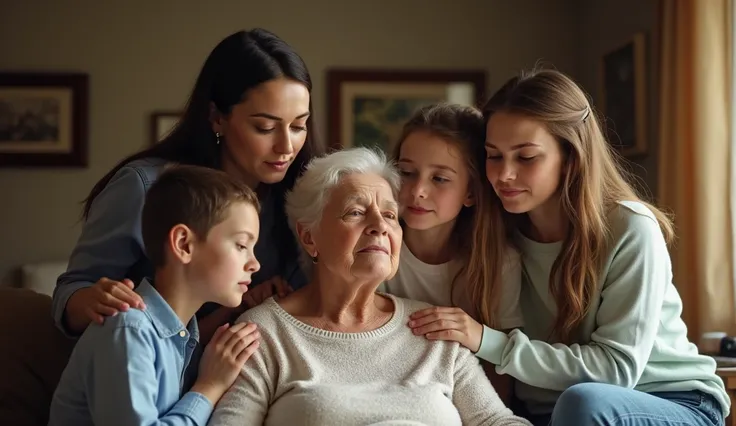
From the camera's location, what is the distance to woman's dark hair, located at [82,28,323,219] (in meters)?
2.21

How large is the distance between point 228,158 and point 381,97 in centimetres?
313

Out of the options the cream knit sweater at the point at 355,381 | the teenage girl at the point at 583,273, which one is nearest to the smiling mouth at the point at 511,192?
the teenage girl at the point at 583,273

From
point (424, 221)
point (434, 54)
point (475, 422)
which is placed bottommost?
point (475, 422)

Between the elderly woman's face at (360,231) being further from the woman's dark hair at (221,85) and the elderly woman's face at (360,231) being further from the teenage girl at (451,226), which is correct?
the woman's dark hair at (221,85)

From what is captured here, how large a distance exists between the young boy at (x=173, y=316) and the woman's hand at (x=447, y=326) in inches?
17.8

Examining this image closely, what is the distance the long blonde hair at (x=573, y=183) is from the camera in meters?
2.13

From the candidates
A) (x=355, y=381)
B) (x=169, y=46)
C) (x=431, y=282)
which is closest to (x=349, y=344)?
(x=355, y=381)

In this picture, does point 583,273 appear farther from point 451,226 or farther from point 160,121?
point 160,121

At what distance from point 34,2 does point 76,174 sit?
3.56ft

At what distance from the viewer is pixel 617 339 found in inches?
81.7

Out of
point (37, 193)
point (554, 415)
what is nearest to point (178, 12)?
point (37, 193)

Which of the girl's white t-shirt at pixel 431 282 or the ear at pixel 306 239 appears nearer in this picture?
the ear at pixel 306 239

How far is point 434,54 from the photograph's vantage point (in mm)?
5430

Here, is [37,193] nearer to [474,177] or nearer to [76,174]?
[76,174]
